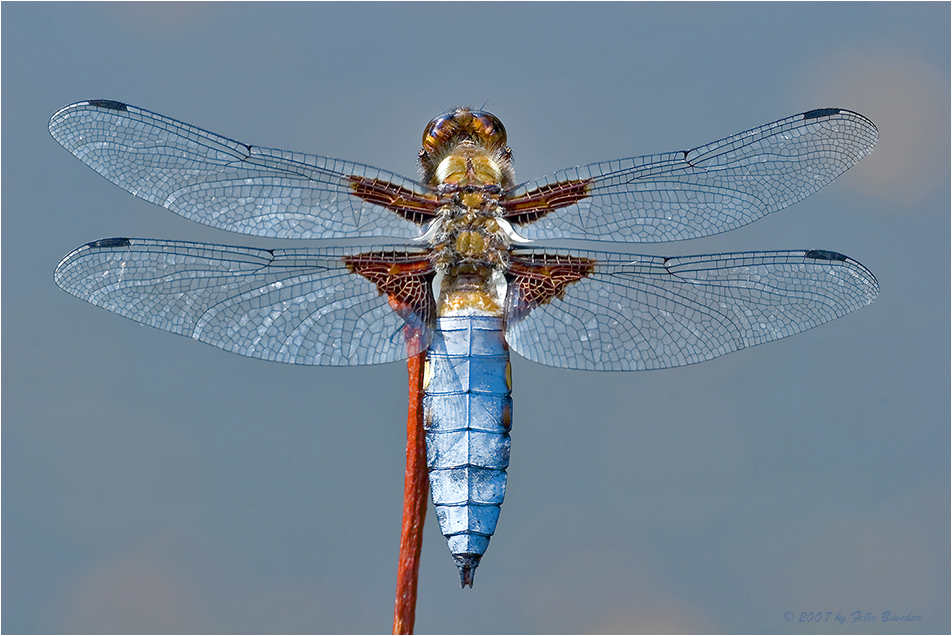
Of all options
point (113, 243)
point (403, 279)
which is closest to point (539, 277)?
point (403, 279)

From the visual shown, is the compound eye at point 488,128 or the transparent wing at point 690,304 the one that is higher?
the compound eye at point 488,128

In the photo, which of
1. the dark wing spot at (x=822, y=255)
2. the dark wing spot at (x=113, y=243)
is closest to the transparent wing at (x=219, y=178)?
the dark wing spot at (x=113, y=243)

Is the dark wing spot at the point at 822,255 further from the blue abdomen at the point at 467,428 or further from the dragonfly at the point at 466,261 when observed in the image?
the blue abdomen at the point at 467,428

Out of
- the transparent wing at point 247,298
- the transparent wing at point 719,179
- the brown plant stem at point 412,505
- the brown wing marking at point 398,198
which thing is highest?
the transparent wing at point 719,179

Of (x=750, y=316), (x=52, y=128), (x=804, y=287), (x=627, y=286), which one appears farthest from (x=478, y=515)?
(x=52, y=128)

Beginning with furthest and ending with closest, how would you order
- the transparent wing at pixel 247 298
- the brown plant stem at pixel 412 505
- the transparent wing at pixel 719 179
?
the transparent wing at pixel 719 179 → the transparent wing at pixel 247 298 → the brown plant stem at pixel 412 505

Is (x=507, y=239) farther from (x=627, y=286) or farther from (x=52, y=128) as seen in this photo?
(x=52, y=128)

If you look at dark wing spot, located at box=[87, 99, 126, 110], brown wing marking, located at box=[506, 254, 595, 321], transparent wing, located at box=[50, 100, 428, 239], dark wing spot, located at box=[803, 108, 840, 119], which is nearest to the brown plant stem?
brown wing marking, located at box=[506, 254, 595, 321]
